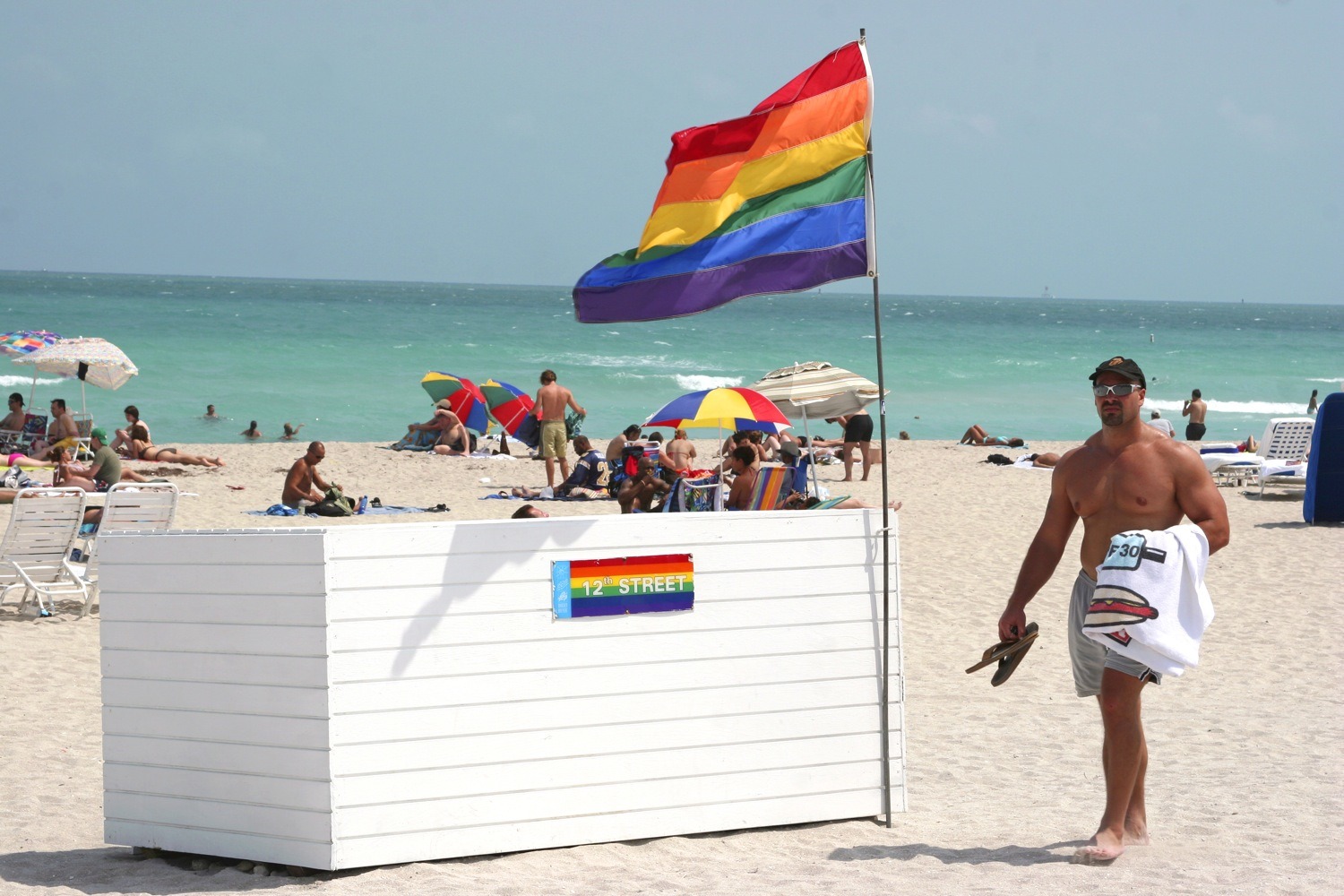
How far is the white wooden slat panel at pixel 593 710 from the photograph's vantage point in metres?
3.79

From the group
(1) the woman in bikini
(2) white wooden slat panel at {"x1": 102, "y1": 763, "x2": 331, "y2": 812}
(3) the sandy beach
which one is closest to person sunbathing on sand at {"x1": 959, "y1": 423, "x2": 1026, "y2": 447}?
(3) the sandy beach

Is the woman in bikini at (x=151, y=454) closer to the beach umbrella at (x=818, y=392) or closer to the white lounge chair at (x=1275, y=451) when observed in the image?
the beach umbrella at (x=818, y=392)

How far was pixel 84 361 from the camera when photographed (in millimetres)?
16938

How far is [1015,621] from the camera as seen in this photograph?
160 inches

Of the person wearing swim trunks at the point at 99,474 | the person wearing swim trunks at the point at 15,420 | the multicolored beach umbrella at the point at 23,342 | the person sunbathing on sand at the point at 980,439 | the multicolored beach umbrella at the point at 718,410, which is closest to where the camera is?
the multicolored beach umbrella at the point at 718,410

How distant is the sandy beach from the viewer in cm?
381

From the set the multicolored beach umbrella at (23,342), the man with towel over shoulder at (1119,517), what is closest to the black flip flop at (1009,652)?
the man with towel over shoulder at (1119,517)

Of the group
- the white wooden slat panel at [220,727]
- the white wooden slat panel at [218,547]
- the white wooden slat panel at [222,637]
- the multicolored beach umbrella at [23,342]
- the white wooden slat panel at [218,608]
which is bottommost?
the white wooden slat panel at [220,727]

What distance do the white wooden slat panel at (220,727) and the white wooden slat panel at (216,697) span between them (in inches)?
0.7

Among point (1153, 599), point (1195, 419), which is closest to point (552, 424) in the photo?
point (1153, 599)

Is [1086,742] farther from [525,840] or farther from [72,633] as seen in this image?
[72,633]

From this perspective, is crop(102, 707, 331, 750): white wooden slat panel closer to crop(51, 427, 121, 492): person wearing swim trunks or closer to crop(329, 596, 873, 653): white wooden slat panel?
crop(329, 596, 873, 653): white wooden slat panel

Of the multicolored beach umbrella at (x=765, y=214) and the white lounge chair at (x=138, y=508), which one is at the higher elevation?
the multicolored beach umbrella at (x=765, y=214)

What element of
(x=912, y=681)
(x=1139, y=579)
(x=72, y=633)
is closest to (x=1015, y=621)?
(x=1139, y=579)
